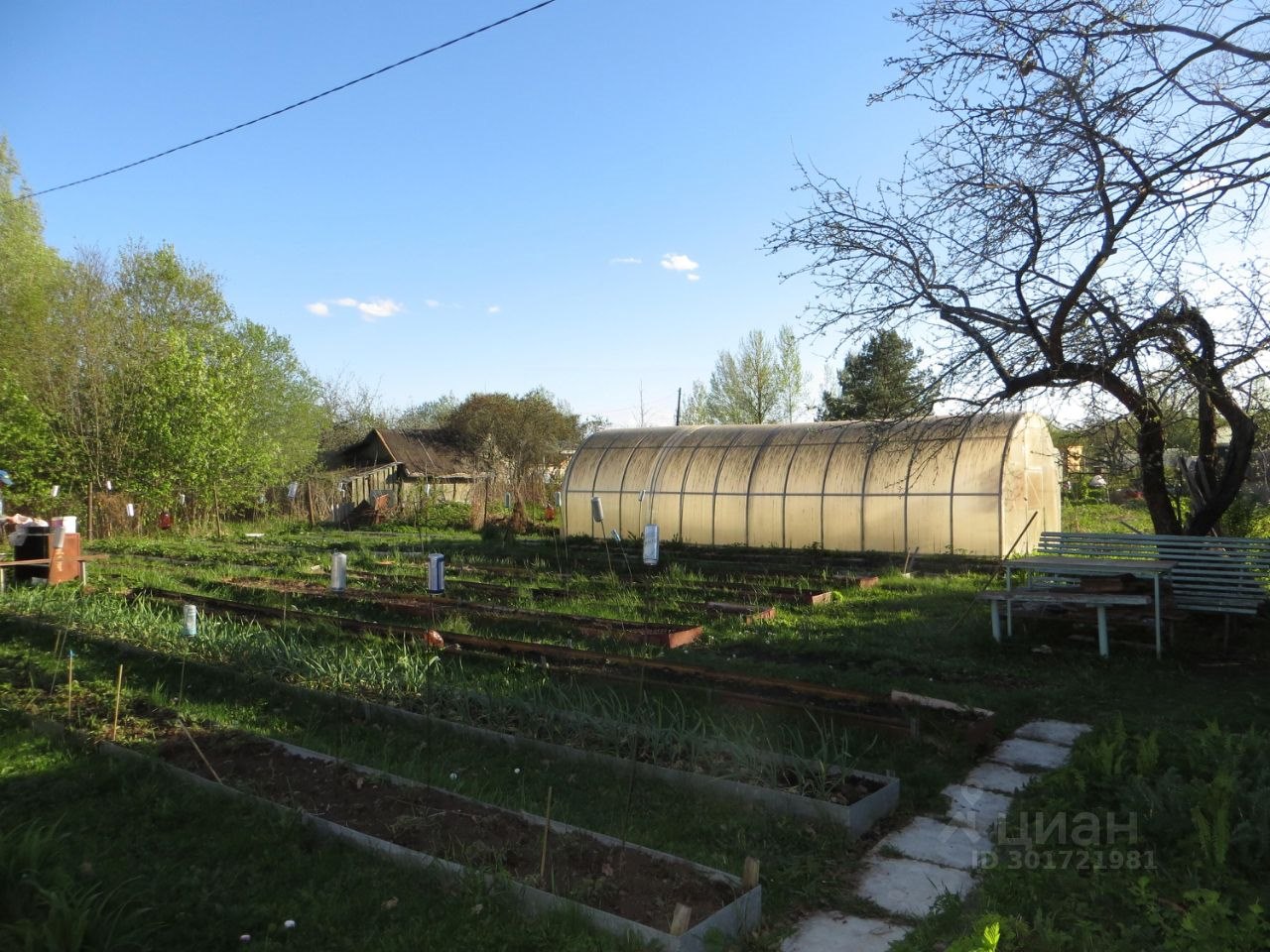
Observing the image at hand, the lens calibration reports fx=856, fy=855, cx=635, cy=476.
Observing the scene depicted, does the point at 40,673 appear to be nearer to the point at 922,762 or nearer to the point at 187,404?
the point at 922,762

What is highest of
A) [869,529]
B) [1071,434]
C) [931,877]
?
[1071,434]

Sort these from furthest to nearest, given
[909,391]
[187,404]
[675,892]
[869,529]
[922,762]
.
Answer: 1. [187,404]
2. [869,529]
3. [909,391]
4. [922,762]
5. [675,892]

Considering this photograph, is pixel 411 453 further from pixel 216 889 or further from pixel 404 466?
pixel 216 889

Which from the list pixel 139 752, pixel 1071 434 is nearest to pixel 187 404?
pixel 139 752

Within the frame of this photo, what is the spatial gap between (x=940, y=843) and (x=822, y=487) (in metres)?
13.1

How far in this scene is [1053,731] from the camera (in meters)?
5.82

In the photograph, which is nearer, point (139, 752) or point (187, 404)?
point (139, 752)

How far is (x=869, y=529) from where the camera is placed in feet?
53.0

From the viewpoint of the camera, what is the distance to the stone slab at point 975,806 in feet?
14.2

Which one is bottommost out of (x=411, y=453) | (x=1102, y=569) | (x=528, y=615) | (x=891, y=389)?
(x=528, y=615)

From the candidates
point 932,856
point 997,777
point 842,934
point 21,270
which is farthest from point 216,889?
point 21,270

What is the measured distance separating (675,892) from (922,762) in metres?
2.22

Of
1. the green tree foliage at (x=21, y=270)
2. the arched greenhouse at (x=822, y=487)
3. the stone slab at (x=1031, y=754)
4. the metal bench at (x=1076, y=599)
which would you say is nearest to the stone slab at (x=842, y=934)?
the stone slab at (x=1031, y=754)

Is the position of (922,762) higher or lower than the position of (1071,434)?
lower
